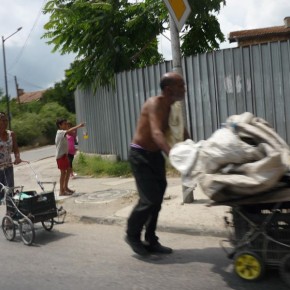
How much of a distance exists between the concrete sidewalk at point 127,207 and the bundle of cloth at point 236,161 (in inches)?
13.9

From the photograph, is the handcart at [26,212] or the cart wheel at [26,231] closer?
the cart wheel at [26,231]

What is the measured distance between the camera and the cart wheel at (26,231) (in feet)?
19.2

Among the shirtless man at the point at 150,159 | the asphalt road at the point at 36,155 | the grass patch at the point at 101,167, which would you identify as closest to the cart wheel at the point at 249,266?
the shirtless man at the point at 150,159

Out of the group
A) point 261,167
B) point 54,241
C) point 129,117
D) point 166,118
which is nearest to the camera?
point 261,167

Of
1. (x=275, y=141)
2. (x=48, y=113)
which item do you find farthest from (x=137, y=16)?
(x=48, y=113)

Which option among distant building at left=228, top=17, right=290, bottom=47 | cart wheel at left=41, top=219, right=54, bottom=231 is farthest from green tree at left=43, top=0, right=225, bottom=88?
distant building at left=228, top=17, right=290, bottom=47

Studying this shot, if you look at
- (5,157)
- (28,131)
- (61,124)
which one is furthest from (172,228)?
(28,131)

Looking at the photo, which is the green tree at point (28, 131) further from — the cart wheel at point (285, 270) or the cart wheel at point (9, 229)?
the cart wheel at point (285, 270)

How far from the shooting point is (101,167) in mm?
12086

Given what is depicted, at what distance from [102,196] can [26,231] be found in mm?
2740

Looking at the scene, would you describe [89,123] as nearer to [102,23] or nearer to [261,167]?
[102,23]

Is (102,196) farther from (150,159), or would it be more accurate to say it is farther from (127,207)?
(150,159)

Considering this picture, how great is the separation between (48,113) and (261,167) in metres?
41.5

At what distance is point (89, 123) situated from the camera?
46.9ft
